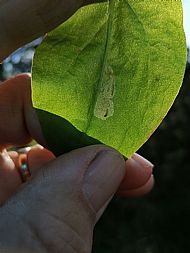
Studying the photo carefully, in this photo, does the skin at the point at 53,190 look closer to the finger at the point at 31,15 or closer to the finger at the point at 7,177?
the finger at the point at 31,15

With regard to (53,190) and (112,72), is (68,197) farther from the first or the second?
(112,72)

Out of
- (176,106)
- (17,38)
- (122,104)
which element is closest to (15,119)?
Result: (17,38)

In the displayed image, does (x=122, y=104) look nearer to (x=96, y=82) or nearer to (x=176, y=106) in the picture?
(x=96, y=82)

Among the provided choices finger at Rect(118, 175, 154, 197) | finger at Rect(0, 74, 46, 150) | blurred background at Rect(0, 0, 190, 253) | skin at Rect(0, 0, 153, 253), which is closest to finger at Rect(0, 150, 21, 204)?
finger at Rect(0, 74, 46, 150)

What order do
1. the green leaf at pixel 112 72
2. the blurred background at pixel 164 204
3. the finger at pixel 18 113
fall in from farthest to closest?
1. the blurred background at pixel 164 204
2. the finger at pixel 18 113
3. the green leaf at pixel 112 72

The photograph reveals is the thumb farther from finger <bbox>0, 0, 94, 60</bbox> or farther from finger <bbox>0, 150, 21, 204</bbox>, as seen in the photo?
finger <bbox>0, 150, 21, 204</bbox>

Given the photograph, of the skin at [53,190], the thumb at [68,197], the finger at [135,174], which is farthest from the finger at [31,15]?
the finger at [135,174]
